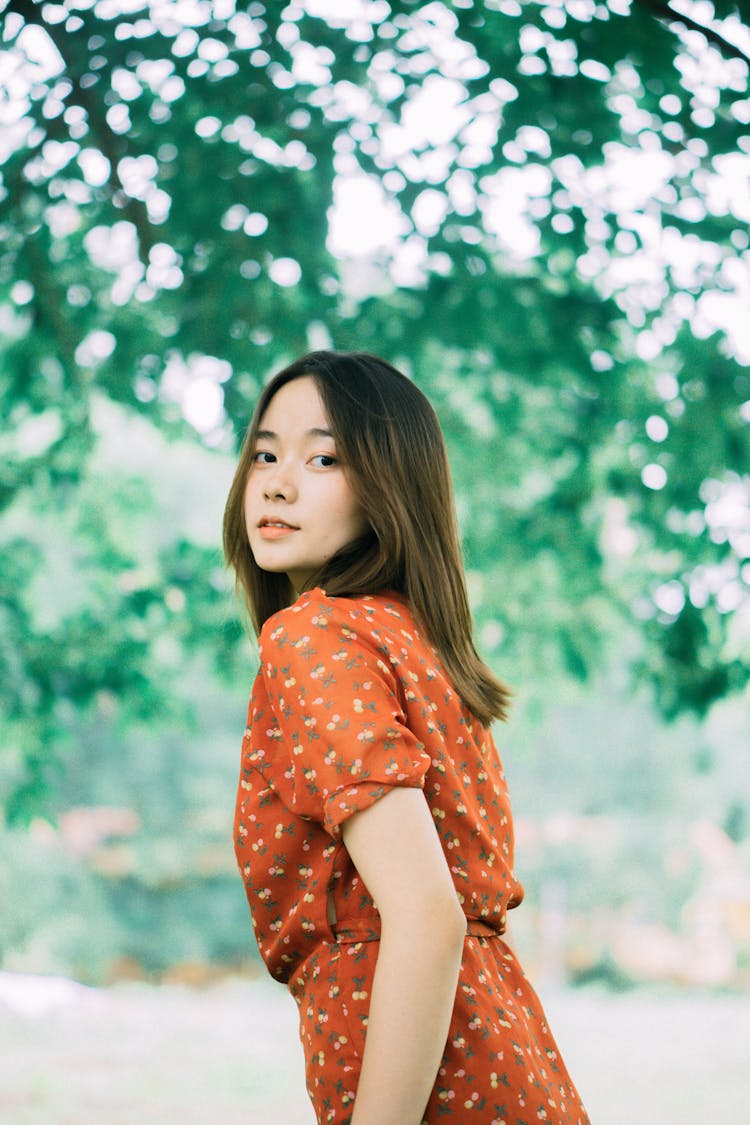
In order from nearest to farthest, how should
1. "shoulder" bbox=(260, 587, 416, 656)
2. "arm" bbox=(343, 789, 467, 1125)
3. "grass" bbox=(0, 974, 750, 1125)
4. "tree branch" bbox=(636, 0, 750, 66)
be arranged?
"arm" bbox=(343, 789, 467, 1125), "shoulder" bbox=(260, 587, 416, 656), "tree branch" bbox=(636, 0, 750, 66), "grass" bbox=(0, 974, 750, 1125)

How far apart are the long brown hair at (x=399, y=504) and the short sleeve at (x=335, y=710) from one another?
Answer: 0.32 feet

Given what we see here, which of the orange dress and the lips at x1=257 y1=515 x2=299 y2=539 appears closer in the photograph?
the orange dress

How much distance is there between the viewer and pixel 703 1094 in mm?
6527

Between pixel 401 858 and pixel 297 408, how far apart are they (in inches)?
19.6

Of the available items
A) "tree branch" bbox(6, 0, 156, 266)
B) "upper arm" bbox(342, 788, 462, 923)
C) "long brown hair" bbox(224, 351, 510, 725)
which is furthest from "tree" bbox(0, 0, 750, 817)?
"upper arm" bbox(342, 788, 462, 923)

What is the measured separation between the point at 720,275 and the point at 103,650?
7.76 feet

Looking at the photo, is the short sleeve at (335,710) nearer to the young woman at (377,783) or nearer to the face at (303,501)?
the young woman at (377,783)

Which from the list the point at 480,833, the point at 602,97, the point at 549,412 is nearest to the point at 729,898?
the point at 549,412

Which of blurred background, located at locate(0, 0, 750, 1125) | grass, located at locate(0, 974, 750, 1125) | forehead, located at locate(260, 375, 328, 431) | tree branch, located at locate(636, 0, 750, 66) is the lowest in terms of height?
grass, located at locate(0, 974, 750, 1125)

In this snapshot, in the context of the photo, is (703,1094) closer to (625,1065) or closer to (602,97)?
(625,1065)

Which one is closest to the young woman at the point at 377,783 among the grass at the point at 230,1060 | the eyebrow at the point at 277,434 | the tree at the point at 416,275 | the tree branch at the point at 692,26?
the eyebrow at the point at 277,434

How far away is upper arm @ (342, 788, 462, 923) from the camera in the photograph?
3.15ft

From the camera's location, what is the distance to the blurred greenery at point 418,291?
3316mm

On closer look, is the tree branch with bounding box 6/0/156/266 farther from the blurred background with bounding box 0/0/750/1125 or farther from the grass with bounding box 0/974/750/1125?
the grass with bounding box 0/974/750/1125
